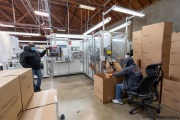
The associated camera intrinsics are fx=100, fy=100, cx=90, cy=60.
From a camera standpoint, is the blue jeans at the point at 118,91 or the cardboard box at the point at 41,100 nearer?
the cardboard box at the point at 41,100

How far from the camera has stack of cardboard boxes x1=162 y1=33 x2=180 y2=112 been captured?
209 cm

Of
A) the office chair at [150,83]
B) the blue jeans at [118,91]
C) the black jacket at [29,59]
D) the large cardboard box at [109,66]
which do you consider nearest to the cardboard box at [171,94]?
the office chair at [150,83]

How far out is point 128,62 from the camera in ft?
7.08

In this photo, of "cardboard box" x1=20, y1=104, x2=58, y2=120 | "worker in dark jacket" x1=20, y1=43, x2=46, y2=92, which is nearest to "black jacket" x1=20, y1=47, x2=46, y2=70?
"worker in dark jacket" x1=20, y1=43, x2=46, y2=92

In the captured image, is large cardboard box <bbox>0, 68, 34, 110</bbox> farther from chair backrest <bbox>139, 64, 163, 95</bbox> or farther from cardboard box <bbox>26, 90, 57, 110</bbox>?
chair backrest <bbox>139, 64, 163, 95</bbox>

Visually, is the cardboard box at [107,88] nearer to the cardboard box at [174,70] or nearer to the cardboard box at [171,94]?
the cardboard box at [171,94]

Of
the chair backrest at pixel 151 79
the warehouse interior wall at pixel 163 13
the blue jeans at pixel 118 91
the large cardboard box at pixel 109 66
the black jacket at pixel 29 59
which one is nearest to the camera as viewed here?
the chair backrest at pixel 151 79

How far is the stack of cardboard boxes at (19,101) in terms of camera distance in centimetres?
73

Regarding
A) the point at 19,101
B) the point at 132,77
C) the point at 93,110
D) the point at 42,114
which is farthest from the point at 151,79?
the point at 19,101

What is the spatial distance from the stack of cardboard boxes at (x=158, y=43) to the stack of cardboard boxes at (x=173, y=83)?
12 cm

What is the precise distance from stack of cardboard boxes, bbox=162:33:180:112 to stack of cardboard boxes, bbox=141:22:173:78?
12 centimetres

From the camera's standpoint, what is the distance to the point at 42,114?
1037 mm

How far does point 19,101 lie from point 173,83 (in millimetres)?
2710

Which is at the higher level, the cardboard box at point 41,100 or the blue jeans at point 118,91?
the cardboard box at point 41,100
